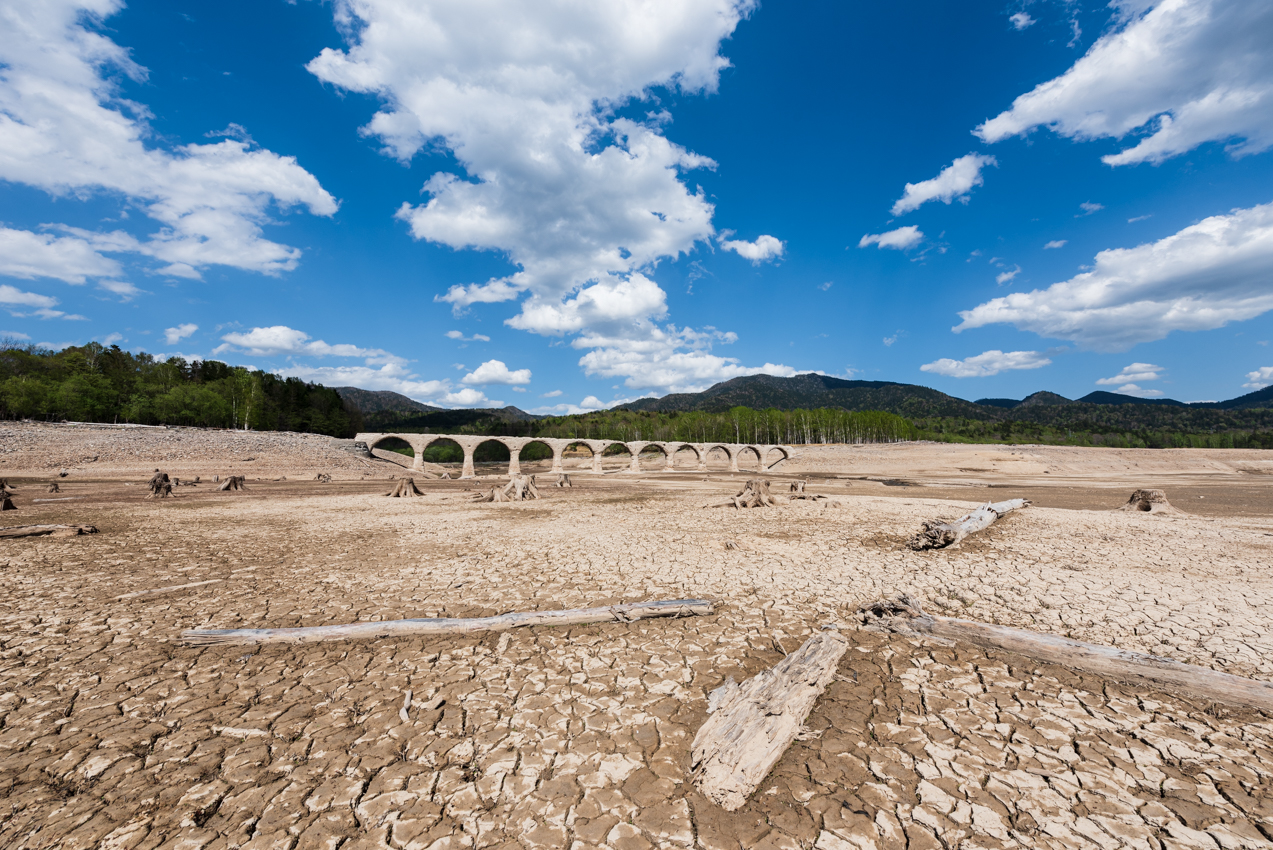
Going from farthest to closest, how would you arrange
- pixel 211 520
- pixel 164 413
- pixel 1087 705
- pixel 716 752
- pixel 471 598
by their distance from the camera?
pixel 164 413 < pixel 211 520 < pixel 471 598 < pixel 1087 705 < pixel 716 752

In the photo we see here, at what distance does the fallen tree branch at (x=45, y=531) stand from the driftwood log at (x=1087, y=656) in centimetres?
1979

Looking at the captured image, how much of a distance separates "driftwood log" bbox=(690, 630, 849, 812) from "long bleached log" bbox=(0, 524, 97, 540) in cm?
1820

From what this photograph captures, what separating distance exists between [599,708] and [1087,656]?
5423 millimetres

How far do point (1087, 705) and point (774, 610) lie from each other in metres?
3.51

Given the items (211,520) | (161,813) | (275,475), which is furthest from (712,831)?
(275,475)

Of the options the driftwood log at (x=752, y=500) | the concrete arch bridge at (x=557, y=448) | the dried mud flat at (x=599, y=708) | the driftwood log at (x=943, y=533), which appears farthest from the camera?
the concrete arch bridge at (x=557, y=448)

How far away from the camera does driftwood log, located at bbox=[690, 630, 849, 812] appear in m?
3.49

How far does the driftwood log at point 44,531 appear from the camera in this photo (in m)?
11.9

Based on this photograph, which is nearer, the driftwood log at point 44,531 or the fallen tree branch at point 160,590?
the fallen tree branch at point 160,590

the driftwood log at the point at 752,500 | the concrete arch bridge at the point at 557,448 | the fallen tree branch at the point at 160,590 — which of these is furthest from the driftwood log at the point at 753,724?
the concrete arch bridge at the point at 557,448

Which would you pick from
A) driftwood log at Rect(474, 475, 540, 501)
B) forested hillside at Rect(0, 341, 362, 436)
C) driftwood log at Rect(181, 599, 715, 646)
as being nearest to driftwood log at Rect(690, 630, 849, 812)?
driftwood log at Rect(181, 599, 715, 646)

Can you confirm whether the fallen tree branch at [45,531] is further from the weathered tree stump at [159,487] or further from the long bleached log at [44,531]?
the weathered tree stump at [159,487]

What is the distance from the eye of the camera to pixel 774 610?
7.16 m

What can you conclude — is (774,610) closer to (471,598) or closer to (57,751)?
(471,598)
